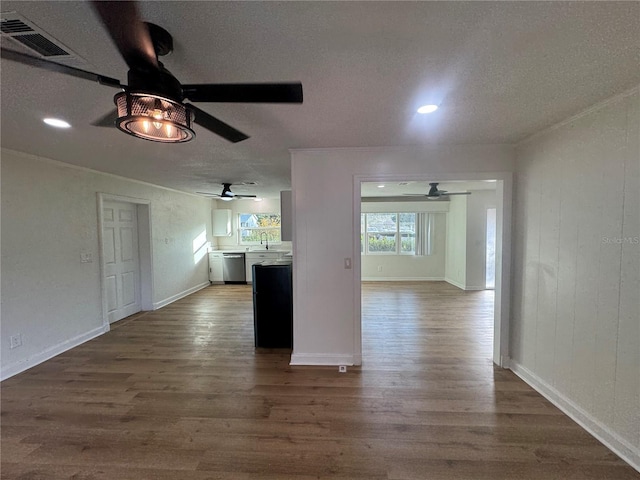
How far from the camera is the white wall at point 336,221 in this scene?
9.21ft

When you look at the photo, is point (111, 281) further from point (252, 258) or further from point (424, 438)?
point (424, 438)

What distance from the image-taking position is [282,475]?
1636 mm

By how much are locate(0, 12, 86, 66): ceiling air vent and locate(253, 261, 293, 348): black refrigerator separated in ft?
8.13

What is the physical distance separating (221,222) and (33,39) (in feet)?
20.6

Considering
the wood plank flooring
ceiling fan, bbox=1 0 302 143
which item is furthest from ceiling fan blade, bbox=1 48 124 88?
the wood plank flooring

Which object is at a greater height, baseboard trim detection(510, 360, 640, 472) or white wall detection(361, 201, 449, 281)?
white wall detection(361, 201, 449, 281)

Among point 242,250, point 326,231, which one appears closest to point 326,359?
point 326,231

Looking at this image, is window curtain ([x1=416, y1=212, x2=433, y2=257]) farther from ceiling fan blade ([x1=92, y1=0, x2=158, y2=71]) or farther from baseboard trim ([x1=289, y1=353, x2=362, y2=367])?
ceiling fan blade ([x1=92, y1=0, x2=158, y2=71])

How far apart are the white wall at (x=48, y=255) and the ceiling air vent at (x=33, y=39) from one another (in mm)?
2328

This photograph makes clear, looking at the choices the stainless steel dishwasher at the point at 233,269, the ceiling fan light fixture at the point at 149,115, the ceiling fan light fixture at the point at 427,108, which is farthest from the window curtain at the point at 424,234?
the ceiling fan light fixture at the point at 149,115

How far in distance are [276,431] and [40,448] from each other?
1559mm

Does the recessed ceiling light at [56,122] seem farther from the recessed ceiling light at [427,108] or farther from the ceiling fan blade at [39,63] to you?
the recessed ceiling light at [427,108]

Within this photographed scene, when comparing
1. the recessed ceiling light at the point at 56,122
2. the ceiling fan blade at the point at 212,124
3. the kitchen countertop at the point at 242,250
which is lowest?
the kitchen countertop at the point at 242,250

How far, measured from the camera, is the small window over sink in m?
7.68
